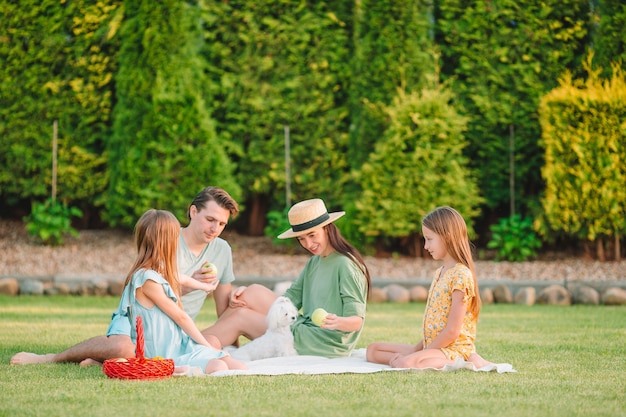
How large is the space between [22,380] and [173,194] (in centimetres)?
713

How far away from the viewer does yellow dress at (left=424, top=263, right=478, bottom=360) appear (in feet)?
17.3

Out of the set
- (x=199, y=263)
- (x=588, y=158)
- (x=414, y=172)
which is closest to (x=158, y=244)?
(x=199, y=263)

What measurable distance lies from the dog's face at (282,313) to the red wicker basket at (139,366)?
1.02 meters

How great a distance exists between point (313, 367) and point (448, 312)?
2.89 ft

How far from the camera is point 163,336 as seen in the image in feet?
17.4

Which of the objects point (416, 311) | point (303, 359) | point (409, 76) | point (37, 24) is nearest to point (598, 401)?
point (303, 359)

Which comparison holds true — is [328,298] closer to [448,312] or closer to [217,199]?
[448,312]

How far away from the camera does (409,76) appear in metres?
12.1

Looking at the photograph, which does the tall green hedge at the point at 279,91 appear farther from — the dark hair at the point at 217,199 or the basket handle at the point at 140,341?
the basket handle at the point at 140,341

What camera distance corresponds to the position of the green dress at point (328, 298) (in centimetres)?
566

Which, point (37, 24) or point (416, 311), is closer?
point (416, 311)

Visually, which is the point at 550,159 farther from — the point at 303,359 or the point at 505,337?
the point at 303,359

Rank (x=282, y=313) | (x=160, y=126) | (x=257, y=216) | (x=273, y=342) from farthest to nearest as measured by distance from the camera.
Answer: (x=257, y=216) → (x=160, y=126) → (x=273, y=342) → (x=282, y=313)

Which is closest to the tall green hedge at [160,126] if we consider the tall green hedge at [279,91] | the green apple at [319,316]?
the tall green hedge at [279,91]
